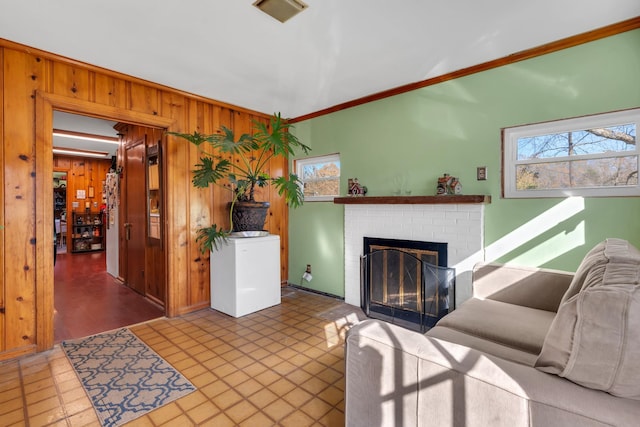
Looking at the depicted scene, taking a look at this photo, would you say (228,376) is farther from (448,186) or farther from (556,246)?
(556,246)

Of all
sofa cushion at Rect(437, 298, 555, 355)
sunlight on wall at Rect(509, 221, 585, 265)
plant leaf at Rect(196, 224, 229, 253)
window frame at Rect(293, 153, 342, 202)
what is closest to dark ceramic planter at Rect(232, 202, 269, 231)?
plant leaf at Rect(196, 224, 229, 253)

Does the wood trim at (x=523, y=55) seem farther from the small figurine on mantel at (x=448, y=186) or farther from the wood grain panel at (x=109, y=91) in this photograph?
the wood grain panel at (x=109, y=91)

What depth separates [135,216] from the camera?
14.0ft

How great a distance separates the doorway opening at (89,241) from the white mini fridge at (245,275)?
0.73 m

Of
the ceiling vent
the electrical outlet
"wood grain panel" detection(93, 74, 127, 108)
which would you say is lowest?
the electrical outlet

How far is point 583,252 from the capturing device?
7.44ft

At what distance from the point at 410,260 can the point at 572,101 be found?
181 centimetres

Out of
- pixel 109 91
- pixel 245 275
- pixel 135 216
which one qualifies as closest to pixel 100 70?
pixel 109 91

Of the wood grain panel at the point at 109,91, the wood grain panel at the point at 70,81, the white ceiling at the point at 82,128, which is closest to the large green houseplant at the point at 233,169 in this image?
the wood grain panel at the point at 109,91

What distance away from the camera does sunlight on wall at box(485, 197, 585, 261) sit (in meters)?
2.30

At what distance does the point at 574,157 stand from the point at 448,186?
3.02 ft

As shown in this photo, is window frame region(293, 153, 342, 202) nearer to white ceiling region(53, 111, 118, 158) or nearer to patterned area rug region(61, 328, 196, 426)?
patterned area rug region(61, 328, 196, 426)

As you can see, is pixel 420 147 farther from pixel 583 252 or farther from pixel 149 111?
pixel 149 111

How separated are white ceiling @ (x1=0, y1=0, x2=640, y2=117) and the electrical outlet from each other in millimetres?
917
